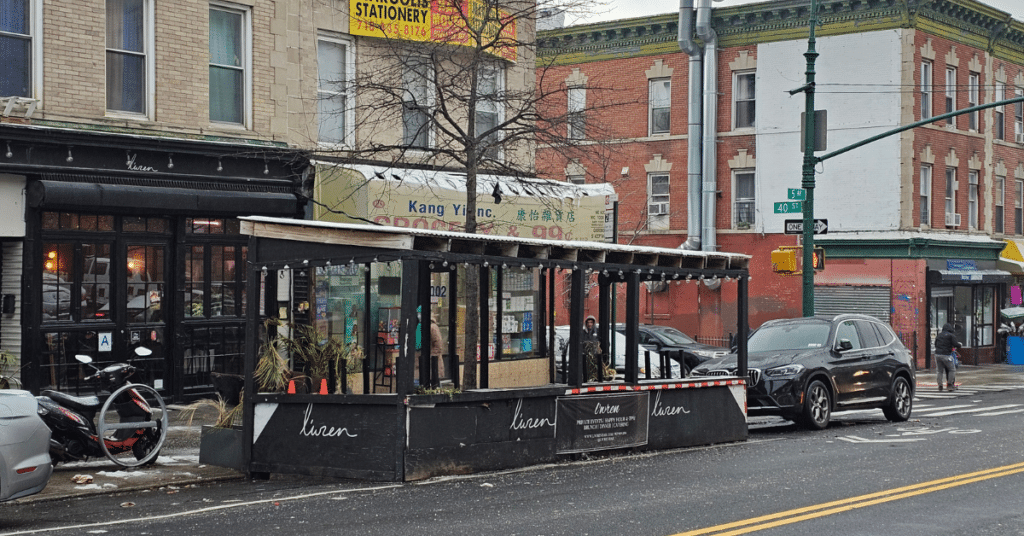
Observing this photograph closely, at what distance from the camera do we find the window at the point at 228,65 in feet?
62.1

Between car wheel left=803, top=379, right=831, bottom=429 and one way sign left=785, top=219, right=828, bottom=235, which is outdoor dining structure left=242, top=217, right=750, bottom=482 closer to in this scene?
car wheel left=803, top=379, right=831, bottom=429

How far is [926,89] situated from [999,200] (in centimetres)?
695

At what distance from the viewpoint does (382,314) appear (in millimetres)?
17016

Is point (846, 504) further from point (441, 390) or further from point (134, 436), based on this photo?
point (134, 436)

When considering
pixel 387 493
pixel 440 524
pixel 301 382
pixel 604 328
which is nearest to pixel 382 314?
pixel 604 328

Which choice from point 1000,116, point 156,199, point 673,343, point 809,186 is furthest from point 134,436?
point 1000,116

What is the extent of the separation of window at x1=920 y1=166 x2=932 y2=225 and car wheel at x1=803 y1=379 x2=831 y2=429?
1939 centimetres

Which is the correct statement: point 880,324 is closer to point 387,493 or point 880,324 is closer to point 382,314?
point 382,314

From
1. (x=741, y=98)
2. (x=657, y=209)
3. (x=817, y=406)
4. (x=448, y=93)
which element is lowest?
(x=817, y=406)

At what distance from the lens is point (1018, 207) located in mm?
40812

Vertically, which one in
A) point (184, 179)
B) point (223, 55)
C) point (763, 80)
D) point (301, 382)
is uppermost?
point (763, 80)

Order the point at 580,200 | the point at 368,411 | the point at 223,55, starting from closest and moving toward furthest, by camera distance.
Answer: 1. the point at 368,411
2. the point at 223,55
3. the point at 580,200

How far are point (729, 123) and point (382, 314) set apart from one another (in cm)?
2162

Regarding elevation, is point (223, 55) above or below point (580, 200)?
above
